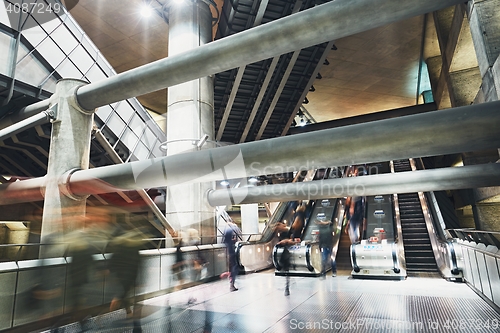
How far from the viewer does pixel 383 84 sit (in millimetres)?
23469

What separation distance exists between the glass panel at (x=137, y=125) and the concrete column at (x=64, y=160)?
4802mm

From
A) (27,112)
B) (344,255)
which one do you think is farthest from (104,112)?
(344,255)

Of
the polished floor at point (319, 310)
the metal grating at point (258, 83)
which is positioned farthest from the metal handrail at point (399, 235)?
the metal grating at point (258, 83)

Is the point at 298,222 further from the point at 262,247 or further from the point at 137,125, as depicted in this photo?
the point at 137,125

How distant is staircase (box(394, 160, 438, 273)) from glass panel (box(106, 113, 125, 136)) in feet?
35.6

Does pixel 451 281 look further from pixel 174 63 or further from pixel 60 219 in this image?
pixel 60 219

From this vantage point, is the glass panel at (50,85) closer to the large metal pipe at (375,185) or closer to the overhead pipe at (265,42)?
the overhead pipe at (265,42)

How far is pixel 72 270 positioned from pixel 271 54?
5.02 meters

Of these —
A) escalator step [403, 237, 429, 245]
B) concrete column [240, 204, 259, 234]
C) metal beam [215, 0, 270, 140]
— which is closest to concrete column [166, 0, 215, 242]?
metal beam [215, 0, 270, 140]

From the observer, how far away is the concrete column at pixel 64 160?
7160mm

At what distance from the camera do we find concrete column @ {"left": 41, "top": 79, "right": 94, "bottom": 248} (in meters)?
7.16

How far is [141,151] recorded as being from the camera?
12914mm

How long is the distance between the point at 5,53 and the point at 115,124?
3.90 m

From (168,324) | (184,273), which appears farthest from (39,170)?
(168,324)
